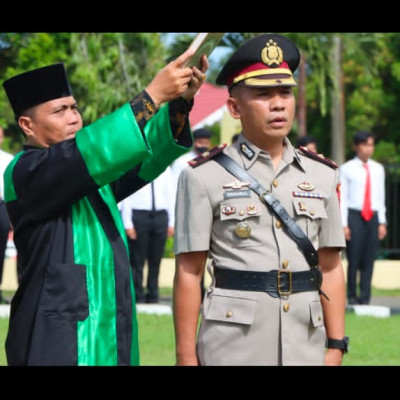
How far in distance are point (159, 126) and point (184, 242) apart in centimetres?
61

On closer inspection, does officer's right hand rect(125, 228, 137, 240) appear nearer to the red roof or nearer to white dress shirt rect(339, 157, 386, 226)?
white dress shirt rect(339, 157, 386, 226)

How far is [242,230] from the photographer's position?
4398 millimetres

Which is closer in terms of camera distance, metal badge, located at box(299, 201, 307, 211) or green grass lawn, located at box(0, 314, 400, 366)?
metal badge, located at box(299, 201, 307, 211)

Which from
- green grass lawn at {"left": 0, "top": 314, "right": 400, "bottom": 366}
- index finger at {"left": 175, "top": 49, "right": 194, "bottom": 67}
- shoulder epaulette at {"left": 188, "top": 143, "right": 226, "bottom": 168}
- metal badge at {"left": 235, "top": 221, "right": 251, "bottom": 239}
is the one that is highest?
index finger at {"left": 175, "top": 49, "right": 194, "bottom": 67}

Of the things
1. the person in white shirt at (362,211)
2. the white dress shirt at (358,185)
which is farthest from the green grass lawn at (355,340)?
the white dress shirt at (358,185)

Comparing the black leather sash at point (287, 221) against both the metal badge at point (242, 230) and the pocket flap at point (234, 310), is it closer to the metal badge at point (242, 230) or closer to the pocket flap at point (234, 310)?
the metal badge at point (242, 230)

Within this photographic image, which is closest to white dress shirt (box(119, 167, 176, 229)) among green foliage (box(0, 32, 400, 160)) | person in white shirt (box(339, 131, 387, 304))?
person in white shirt (box(339, 131, 387, 304))

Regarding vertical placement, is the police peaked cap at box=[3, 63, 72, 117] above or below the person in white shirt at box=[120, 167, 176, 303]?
above

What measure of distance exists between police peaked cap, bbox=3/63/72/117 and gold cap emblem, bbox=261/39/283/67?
87 centimetres

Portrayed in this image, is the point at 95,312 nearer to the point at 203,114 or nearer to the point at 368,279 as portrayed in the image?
the point at 368,279

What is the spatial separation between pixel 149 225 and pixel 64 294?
8446 millimetres

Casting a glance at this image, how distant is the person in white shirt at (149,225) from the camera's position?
41.9 ft

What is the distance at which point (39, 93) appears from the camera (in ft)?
15.5

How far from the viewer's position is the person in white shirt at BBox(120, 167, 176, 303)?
12758 millimetres
